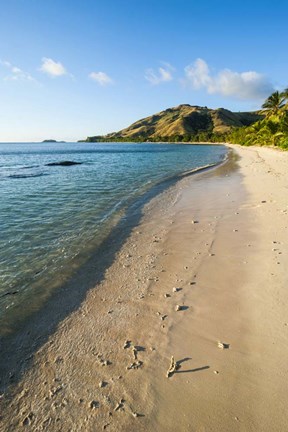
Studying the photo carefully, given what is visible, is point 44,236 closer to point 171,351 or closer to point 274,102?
point 171,351

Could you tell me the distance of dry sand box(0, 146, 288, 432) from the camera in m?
4.27

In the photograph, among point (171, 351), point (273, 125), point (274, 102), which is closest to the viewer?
point (171, 351)

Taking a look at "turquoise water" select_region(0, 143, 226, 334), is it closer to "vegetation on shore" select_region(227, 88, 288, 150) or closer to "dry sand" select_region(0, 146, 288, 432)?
"dry sand" select_region(0, 146, 288, 432)

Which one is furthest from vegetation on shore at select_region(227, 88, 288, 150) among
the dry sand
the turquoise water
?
the dry sand

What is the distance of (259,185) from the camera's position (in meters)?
21.9

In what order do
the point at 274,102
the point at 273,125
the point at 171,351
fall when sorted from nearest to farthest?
1. the point at 171,351
2. the point at 273,125
3. the point at 274,102

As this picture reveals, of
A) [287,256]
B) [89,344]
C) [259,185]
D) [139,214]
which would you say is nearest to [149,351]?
[89,344]

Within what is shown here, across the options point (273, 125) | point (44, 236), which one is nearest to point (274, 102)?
point (273, 125)

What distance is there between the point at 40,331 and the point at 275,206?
13037 mm

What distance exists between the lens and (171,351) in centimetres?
552

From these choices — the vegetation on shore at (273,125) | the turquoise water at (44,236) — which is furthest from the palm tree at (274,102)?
the turquoise water at (44,236)

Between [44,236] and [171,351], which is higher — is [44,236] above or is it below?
below

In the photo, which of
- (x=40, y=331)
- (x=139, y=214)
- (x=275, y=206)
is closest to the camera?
(x=40, y=331)

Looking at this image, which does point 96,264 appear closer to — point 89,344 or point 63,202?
point 89,344
